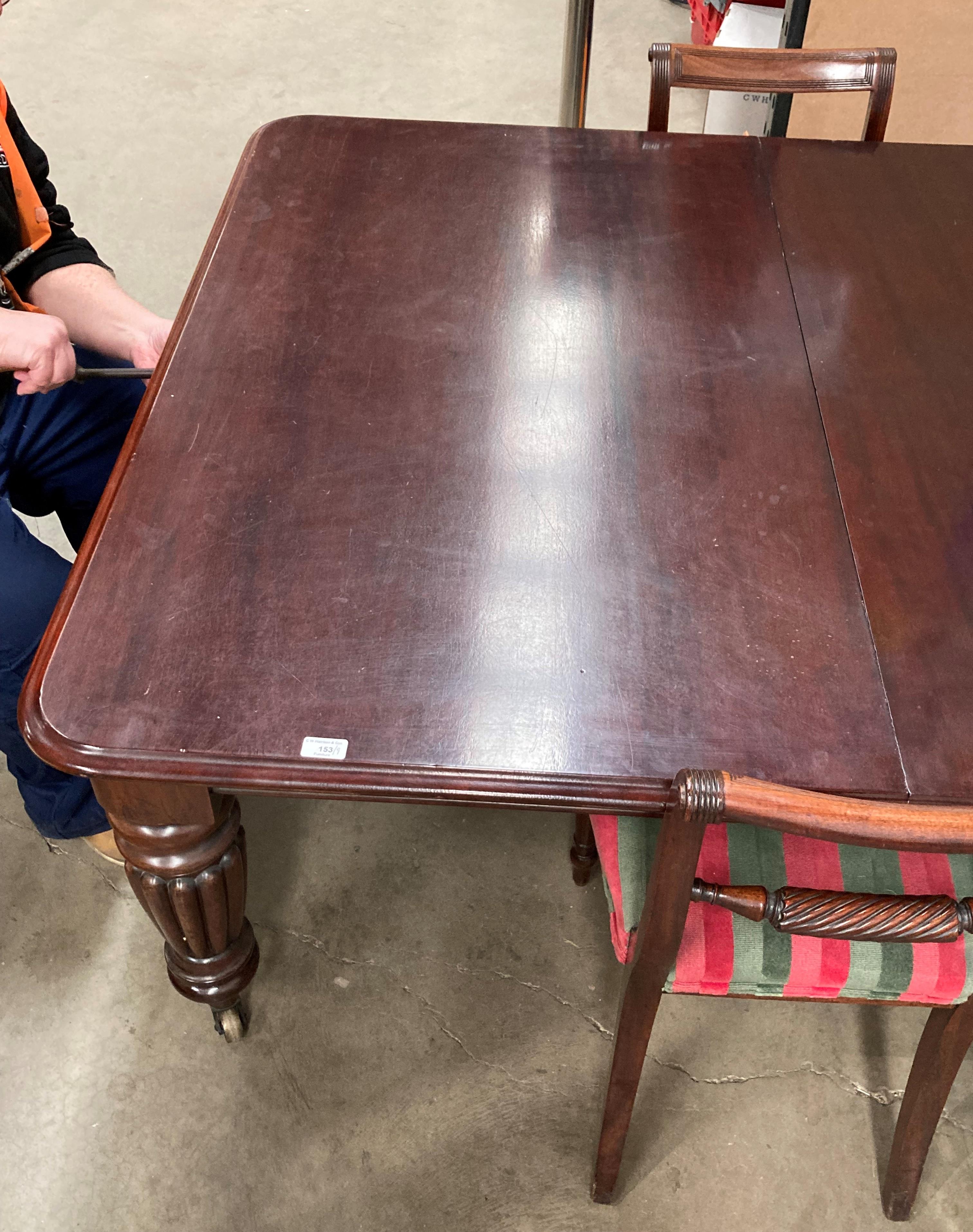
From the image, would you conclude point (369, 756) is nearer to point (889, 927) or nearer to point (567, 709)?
point (567, 709)

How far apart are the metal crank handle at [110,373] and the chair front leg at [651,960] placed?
915mm

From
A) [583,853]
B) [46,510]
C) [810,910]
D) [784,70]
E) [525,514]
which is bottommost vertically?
[583,853]

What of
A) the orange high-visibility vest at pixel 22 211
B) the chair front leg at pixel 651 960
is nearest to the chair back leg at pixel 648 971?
the chair front leg at pixel 651 960

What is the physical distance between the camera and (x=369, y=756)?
0.88 m

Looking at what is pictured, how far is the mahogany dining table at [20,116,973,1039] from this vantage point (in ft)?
2.97

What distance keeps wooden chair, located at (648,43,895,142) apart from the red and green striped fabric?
3.74 feet

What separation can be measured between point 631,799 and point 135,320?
1082mm

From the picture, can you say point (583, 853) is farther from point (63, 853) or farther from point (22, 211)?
point (22, 211)

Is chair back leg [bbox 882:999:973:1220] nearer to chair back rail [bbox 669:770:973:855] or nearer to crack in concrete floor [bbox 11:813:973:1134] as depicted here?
crack in concrete floor [bbox 11:813:973:1134]

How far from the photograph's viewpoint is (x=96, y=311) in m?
1.54

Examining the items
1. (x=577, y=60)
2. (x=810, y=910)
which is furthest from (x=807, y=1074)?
Result: (x=577, y=60)

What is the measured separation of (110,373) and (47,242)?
317mm

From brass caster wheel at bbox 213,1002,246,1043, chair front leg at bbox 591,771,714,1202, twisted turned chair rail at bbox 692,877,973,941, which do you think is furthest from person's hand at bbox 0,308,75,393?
twisted turned chair rail at bbox 692,877,973,941

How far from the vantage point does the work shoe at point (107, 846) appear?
1609 mm
